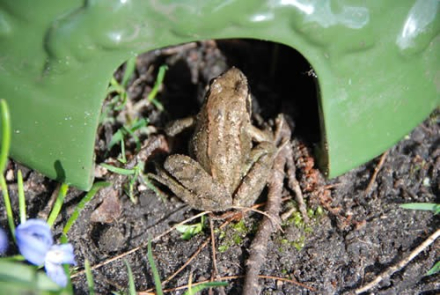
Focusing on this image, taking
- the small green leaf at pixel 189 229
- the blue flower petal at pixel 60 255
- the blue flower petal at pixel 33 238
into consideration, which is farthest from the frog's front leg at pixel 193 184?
the blue flower petal at pixel 33 238

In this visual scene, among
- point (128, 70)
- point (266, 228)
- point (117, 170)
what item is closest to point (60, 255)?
point (117, 170)

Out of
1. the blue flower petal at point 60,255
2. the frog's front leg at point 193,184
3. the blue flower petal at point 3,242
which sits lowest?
the blue flower petal at point 60,255

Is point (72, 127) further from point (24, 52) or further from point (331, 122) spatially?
point (331, 122)

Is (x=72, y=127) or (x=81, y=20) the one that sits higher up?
(x=81, y=20)

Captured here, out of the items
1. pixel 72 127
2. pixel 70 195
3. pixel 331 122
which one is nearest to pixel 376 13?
pixel 331 122

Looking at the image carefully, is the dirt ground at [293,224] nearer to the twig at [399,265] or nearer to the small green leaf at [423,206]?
the twig at [399,265]

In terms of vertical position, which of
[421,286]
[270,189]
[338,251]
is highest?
[270,189]

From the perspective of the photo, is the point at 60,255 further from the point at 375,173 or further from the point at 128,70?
the point at 375,173
